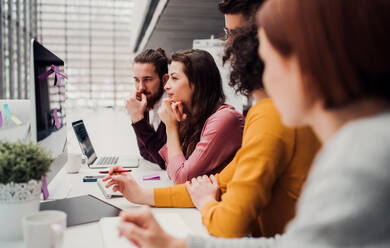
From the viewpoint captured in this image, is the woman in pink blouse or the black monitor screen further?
the woman in pink blouse

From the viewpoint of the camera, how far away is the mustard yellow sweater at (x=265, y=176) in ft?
2.68

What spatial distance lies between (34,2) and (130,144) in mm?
13892

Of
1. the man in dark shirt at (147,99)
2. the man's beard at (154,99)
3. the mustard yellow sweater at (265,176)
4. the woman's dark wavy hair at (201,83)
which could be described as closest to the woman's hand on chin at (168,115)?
the woman's dark wavy hair at (201,83)

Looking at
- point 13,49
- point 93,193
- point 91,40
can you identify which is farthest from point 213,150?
point 91,40

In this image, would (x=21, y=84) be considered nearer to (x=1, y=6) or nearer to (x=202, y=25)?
(x=1, y=6)

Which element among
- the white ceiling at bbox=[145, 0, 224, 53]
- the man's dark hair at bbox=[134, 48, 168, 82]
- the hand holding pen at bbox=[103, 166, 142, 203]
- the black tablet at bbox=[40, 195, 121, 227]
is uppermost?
the white ceiling at bbox=[145, 0, 224, 53]

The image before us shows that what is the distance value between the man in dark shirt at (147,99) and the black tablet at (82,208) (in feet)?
2.80

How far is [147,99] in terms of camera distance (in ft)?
7.68

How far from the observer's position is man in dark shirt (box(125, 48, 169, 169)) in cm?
207

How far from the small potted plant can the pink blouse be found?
0.69m

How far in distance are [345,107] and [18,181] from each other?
2.23ft

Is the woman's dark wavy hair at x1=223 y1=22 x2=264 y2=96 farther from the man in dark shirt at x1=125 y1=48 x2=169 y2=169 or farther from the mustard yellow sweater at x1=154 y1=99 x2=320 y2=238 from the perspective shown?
the man in dark shirt at x1=125 y1=48 x2=169 y2=169

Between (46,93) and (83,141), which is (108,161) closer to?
(83,141)

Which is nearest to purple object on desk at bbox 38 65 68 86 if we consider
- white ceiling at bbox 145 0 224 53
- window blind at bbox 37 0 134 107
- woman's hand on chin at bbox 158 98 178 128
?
woman's hand on chin at bbox 158 98 178 128
